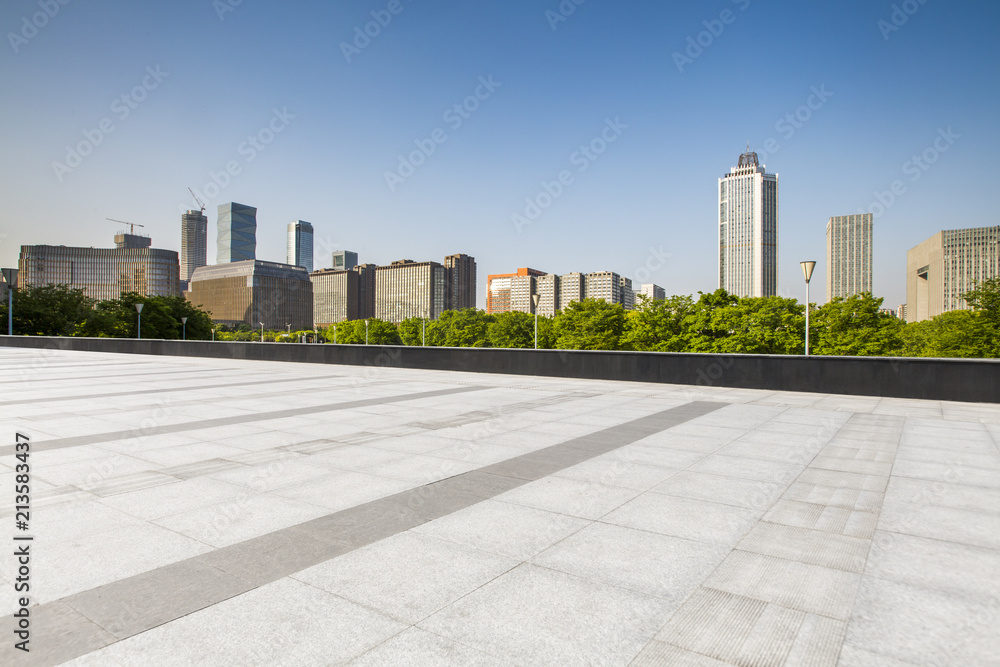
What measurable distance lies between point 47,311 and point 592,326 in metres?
59.8

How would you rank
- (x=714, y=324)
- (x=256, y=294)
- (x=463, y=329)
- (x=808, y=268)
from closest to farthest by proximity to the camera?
(x=808, y=268)
(x=714, y=324)
(x=463, y=329)
(x=256, y=294)

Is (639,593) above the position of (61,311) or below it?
below

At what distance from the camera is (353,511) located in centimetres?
451

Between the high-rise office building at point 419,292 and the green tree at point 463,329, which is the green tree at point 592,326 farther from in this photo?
the high-rise office building at point 419,292

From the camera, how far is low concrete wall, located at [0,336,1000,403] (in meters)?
12.0

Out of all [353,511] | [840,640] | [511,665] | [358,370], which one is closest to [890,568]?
[840,640]

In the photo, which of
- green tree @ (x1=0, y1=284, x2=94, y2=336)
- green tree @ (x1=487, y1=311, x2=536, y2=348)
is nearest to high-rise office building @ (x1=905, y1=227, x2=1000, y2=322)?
green tree @ (x1=487, y1=311, x2=536, y2=348)

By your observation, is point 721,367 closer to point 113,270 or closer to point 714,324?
point 714,324

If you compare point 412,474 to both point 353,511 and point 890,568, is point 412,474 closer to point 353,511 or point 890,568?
point 353,511

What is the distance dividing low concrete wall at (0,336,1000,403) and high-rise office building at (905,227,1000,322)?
456 ft

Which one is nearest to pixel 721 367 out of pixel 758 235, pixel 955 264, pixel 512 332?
pixel 512 332

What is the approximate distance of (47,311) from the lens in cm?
5438

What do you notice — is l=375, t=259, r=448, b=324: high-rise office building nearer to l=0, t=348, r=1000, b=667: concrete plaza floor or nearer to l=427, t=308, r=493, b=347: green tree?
l=427, t=308, r=493, b=347: green tree

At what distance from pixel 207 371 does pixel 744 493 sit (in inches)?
721
